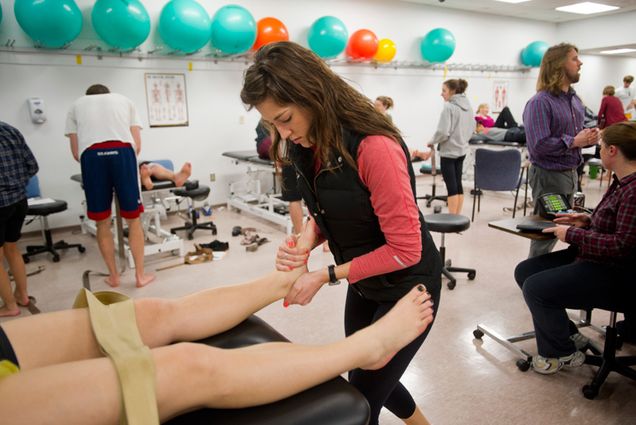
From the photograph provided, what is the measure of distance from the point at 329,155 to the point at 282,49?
26 cm

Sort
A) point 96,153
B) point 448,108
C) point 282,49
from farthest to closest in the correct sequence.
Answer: point 448,108
point 96,153
point 282,49

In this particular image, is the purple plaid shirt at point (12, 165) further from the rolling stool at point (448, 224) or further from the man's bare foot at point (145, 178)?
the rolling stool at point (448, 224)

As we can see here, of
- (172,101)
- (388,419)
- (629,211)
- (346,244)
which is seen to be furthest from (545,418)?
(172,101)

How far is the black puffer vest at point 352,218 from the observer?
1055 millimetres

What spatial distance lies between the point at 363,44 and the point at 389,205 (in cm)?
498

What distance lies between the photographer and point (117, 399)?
80 centimetres

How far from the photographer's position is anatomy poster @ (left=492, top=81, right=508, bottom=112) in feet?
25.3

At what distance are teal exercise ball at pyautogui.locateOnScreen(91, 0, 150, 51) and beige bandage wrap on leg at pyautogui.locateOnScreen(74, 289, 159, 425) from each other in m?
3.43

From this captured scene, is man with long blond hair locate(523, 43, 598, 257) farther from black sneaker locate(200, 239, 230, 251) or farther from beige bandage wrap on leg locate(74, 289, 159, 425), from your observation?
black sneaker locate(200, 239, 230, 251)

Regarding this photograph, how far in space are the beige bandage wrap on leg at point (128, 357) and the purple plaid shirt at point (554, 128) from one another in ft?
7.52

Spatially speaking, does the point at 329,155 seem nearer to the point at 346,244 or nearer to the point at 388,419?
the point at 346,244

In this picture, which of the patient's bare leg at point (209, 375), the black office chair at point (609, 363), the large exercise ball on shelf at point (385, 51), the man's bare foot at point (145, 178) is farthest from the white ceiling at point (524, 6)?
the patient's bare leg at point (209, 375)

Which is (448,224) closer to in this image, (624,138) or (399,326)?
(624,138)

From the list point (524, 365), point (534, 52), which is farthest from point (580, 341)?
point (534, 52)
